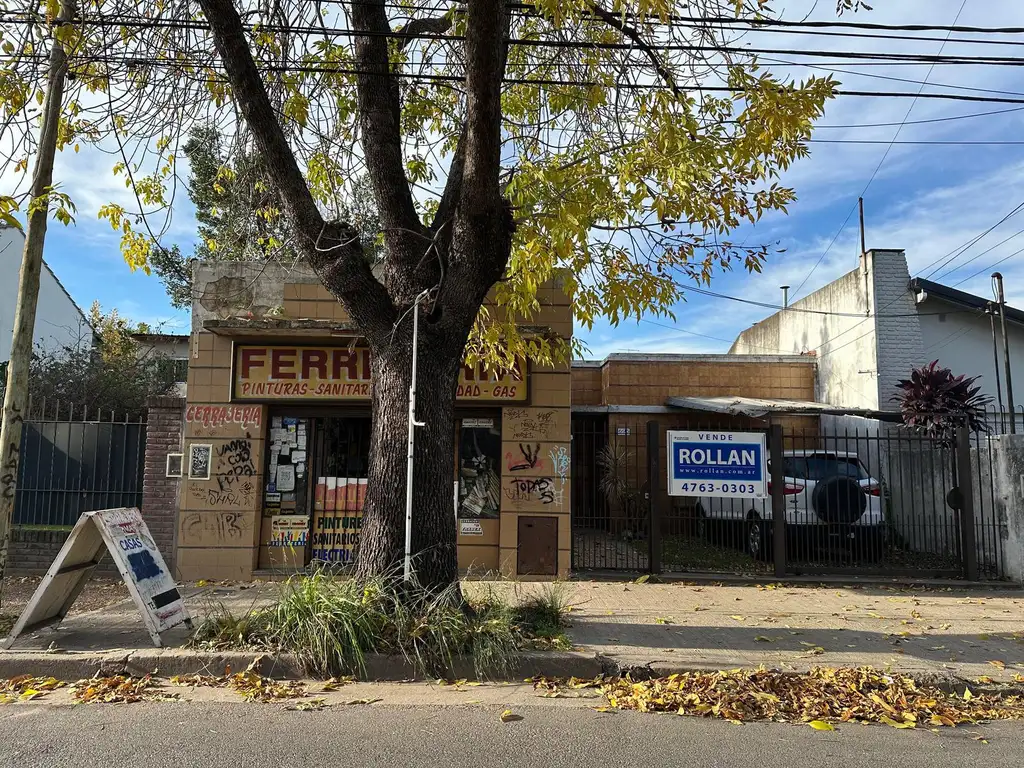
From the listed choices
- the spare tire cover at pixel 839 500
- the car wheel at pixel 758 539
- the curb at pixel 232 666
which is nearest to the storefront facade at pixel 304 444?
the car wheel at pixel 758 539

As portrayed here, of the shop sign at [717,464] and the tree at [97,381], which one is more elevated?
the tree at [97,381]

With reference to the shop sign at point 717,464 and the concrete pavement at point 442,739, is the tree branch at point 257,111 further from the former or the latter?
the shop sign at point 717,464

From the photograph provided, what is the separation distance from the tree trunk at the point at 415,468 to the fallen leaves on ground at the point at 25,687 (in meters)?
2.41

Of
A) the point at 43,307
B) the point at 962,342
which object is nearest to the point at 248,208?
the point at 962,342

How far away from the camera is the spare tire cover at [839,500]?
32.7 feet

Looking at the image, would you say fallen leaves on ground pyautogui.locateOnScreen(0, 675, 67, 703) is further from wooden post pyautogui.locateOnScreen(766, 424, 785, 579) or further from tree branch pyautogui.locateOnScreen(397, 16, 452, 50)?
wooden post pyautogui.locateOnScreen(766, 424, 785, 579)

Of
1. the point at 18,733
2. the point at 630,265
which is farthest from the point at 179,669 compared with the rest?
the point at 630,265

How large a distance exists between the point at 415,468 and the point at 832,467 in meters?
7.43

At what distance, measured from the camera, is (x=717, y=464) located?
32.3 ft

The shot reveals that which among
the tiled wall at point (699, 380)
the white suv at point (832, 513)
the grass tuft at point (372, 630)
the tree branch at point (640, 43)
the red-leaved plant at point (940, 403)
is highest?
the tree branch at point (640, 43)

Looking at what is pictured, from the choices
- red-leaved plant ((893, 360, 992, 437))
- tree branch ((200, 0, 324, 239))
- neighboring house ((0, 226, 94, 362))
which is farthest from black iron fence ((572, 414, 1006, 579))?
neighboring house ((0, 226, 94, 362))

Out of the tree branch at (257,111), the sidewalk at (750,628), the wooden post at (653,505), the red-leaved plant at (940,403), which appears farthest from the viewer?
the red-leaved plant at (940,403)

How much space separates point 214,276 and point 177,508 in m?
3.11

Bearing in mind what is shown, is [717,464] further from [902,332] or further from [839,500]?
[902,332]
